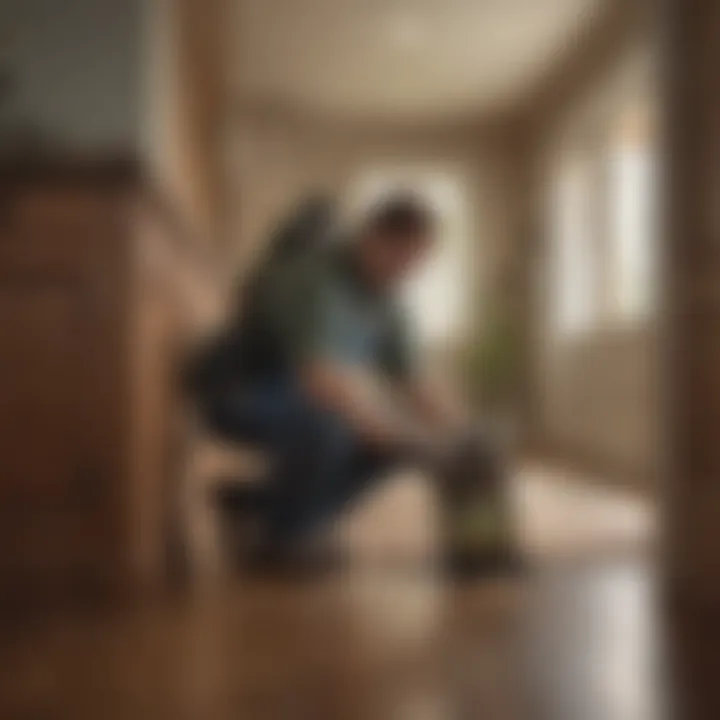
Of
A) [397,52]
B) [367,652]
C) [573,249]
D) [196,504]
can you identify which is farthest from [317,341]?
[573,249]

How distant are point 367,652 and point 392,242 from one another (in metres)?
0.92

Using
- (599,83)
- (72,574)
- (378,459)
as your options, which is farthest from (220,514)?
(599,83)

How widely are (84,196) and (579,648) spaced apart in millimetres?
972

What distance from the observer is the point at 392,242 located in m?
1.95

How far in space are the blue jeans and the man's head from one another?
0.28 meters

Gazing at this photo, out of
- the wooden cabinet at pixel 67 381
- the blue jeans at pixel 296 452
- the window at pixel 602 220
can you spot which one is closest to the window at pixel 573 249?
the window at pixel 602 220

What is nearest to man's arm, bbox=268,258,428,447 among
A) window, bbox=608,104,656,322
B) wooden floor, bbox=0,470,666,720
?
wooden floor, bbox=0,470,666,720

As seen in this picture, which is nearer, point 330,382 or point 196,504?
point 330,382

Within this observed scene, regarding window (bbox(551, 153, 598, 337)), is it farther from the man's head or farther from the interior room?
the man's head

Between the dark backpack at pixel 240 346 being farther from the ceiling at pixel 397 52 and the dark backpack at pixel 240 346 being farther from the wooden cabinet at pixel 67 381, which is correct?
the ceiling at pixel 397 52

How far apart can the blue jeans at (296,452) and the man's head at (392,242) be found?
0.91 ft

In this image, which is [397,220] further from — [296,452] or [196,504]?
[196,504]

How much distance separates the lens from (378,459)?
1972 mm

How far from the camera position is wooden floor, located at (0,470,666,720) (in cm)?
101
